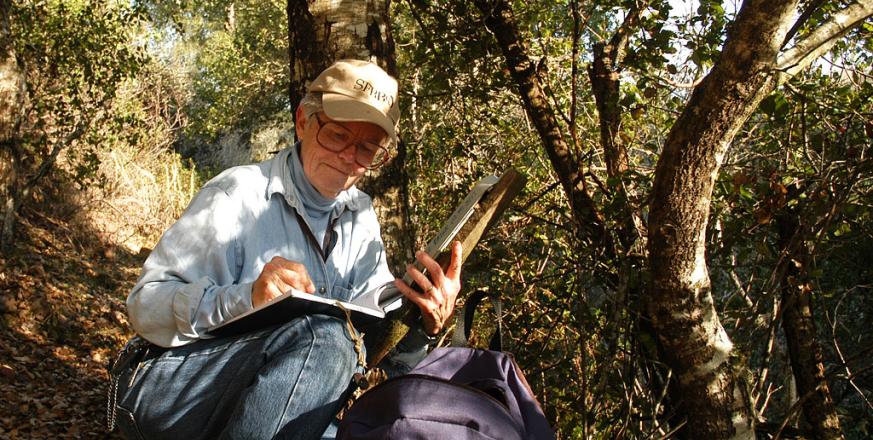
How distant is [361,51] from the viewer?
10.6ft

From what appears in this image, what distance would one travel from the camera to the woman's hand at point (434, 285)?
2119 millimetres

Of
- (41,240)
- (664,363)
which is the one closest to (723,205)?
(664,363)

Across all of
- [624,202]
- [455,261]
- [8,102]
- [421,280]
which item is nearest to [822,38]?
[624,202]

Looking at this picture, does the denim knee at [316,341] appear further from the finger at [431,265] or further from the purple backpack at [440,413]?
the finger at [431,265]

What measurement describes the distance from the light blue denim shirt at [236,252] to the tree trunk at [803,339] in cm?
160

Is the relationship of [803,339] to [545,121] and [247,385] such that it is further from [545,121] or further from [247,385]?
[247,385]

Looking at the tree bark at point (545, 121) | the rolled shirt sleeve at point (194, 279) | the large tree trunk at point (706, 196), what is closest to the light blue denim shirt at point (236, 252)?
the rolled shirt sleeve at point (194, 279)

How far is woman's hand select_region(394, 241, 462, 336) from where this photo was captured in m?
2.12

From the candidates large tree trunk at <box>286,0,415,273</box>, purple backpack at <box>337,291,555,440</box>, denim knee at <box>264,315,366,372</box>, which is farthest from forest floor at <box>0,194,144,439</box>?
purple backpack at <box>337,291,555,440</box>

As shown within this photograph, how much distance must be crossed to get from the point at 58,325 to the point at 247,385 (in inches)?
225

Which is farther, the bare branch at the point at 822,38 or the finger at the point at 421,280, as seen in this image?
the bare branch at the point at 822,38

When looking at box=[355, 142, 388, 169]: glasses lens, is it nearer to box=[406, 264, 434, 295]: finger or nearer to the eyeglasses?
the eyeglasses

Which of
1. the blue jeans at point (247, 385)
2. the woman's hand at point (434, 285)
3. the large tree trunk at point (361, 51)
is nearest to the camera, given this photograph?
the blue jeans at point (247, 385)

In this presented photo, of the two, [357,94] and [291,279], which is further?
[357,94]
